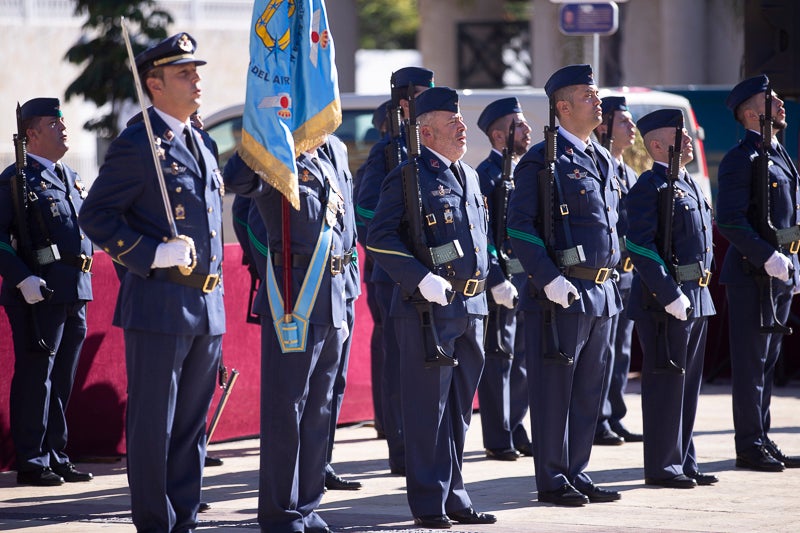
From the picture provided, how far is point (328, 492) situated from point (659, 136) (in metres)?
2.71

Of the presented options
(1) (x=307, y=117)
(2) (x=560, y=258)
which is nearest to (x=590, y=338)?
(2) (x=560, y=258)

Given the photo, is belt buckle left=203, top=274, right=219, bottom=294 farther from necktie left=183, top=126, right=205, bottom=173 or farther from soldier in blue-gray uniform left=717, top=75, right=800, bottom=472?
soldier in blue-gray uniform left=717, top=75, right=800, bottom=472

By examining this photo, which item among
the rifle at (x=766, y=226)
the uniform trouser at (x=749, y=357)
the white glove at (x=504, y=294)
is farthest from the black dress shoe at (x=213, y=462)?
the rifle at (x=766, y=226)

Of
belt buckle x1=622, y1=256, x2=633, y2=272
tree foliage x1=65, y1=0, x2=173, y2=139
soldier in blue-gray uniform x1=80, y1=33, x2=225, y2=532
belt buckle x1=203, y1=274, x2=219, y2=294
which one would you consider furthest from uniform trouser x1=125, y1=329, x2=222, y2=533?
tree foliage x1=65, y1=0, x2=173, y2=139

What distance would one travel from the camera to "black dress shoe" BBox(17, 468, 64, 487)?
8.37 m

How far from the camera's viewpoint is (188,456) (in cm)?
634

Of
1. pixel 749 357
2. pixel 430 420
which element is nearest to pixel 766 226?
pixel 749 357

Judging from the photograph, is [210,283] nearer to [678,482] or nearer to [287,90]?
[287,90]

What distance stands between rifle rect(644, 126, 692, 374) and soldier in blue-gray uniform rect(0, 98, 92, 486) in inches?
130

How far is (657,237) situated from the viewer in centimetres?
802

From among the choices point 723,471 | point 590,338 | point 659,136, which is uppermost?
point 659,136

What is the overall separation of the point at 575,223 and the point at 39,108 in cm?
324

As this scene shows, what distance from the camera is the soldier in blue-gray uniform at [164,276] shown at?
6.11 meters

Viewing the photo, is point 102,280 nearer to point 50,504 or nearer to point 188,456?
point 50,504
